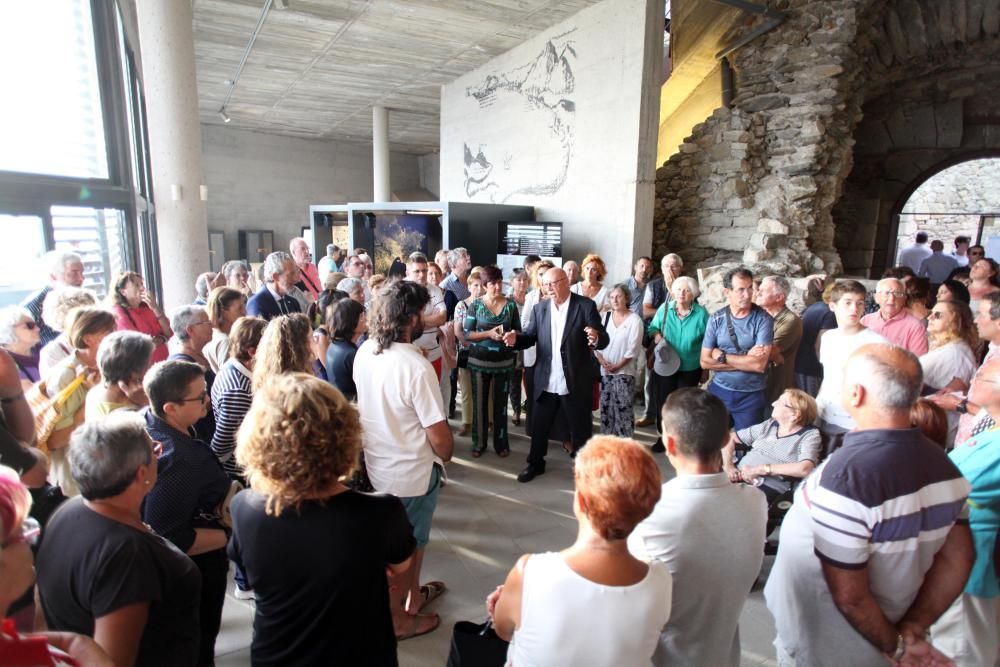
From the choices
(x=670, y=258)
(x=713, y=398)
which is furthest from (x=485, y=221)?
(x=713, y=398)

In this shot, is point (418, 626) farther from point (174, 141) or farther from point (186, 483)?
point (174, 141)

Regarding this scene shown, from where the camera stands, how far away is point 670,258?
566 cm

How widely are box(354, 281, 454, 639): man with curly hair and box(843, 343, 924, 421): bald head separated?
1.55 m

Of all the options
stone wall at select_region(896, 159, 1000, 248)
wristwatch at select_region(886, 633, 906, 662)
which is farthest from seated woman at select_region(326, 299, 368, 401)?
stone wall at select_region(896, 159, 1000, 248)

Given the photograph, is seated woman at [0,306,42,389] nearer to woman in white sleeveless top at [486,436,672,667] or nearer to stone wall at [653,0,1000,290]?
woman in white sleeveless top at [486,436,672,667]

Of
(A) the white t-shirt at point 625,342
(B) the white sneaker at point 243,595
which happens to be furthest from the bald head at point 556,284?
(B) the white sneaker at point 243,595

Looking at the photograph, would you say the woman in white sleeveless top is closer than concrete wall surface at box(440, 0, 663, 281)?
Yes

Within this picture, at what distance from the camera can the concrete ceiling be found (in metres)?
8.09

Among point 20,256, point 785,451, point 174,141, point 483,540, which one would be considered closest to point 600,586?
point 785,451

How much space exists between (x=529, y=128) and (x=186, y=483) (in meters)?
9.13

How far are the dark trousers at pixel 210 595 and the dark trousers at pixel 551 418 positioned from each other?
263cm

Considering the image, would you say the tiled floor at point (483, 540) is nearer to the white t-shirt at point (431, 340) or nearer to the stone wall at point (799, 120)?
the white t-shirt at point (431, 340)

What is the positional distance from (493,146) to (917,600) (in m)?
10.4

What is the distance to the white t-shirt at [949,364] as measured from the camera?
319 cm
